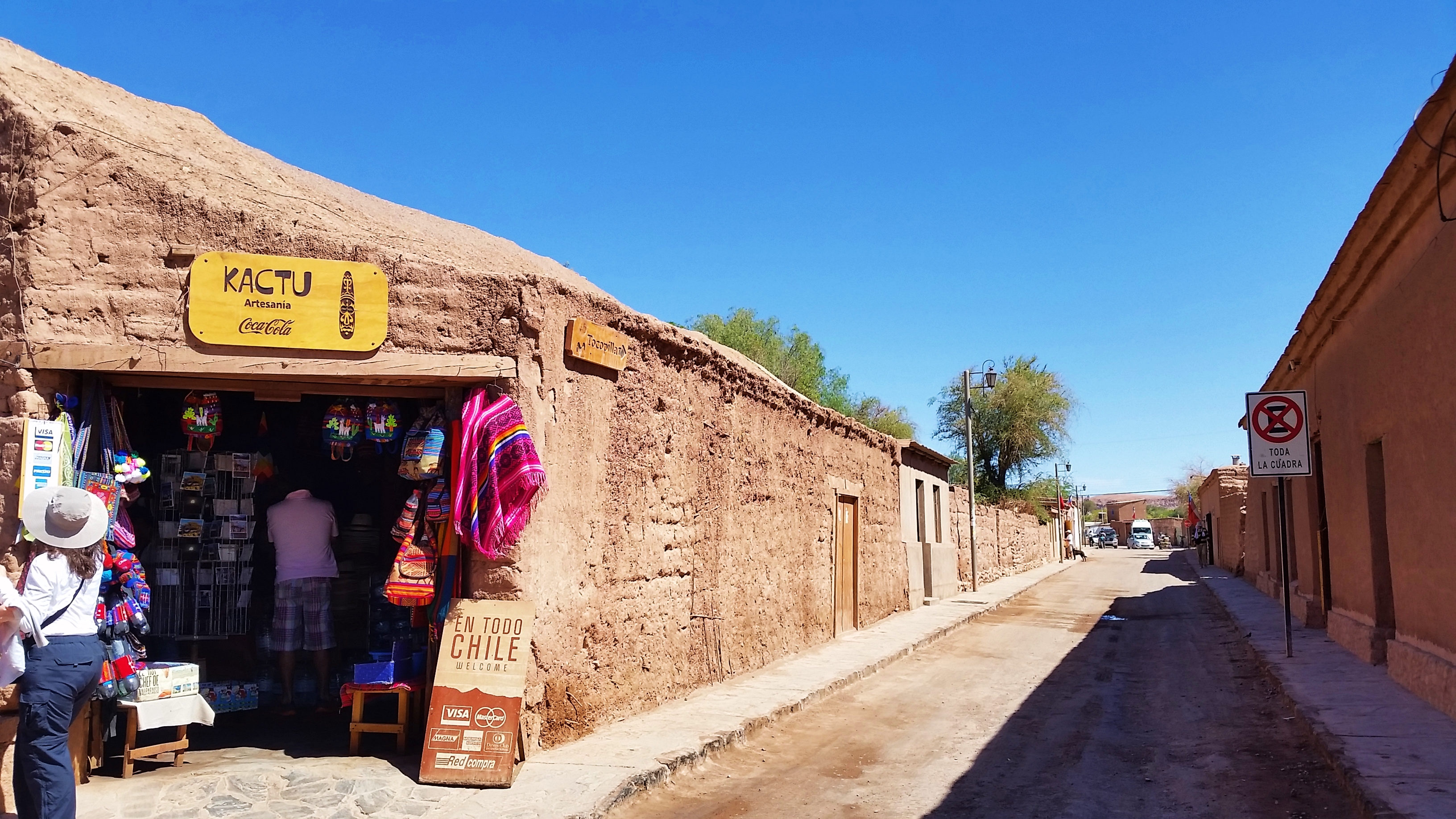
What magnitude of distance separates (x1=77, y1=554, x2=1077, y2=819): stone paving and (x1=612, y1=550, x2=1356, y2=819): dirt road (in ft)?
0.66

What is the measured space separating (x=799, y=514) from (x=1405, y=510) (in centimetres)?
618

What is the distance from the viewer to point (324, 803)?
18.4ft

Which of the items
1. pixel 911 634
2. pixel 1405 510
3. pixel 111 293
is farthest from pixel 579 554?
pixel 911 634

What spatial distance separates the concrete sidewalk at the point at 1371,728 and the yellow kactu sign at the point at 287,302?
646cm

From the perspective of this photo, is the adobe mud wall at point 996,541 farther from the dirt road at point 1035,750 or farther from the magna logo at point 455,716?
the magna logo at point 455,716

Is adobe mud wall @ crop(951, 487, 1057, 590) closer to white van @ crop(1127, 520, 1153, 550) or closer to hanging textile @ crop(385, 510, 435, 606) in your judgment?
hanging textile @ crop(385, 510, 435, 606)

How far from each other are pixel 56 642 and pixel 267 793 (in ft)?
4.78

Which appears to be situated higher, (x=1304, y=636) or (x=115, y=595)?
(x=115, y=595)

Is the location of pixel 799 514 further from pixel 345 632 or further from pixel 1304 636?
pixel 1304 636

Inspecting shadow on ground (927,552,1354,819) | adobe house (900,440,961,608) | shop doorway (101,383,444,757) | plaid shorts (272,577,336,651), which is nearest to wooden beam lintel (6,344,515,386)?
→ shop doorway (101,383,444,757)

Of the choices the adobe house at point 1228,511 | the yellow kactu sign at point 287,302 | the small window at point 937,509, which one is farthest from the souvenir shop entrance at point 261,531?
the adobe house at point 1228,511

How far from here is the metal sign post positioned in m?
10.1

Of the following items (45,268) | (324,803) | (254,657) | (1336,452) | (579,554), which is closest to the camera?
(324,803)

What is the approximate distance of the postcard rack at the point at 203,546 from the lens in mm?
7289
